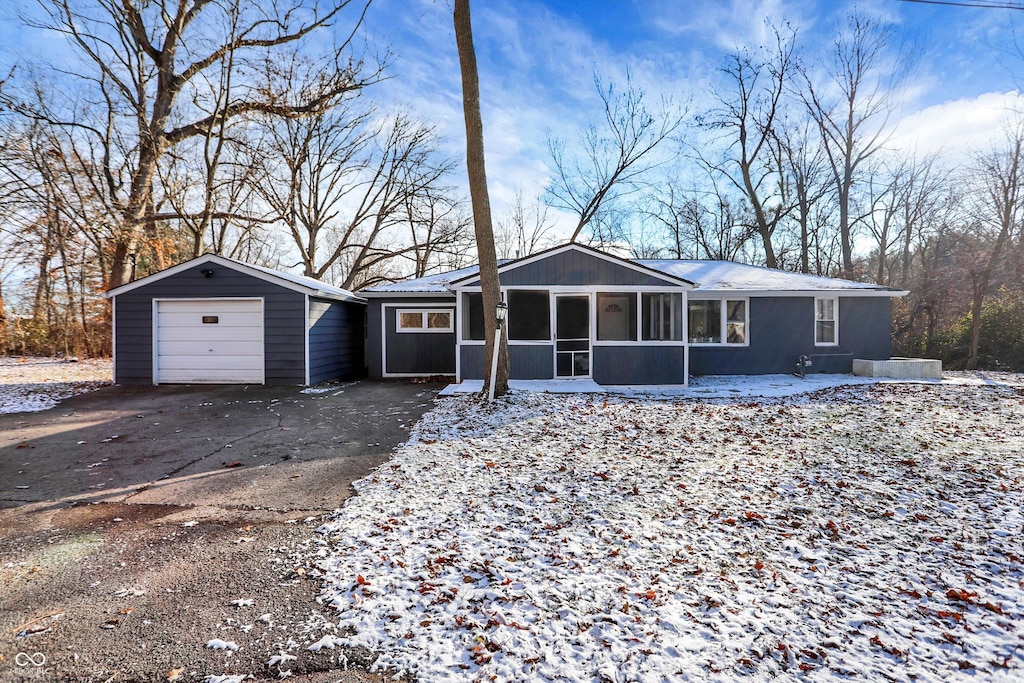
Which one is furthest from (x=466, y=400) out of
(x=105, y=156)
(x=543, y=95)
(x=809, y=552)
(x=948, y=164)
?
(x=948, y=164)

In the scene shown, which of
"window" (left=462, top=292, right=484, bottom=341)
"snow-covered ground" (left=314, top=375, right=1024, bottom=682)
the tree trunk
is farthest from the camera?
"window" (left=462, top=292, right=484, bottom=341)

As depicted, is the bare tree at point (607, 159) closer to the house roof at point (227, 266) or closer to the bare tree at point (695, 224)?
the bare tree at point (695, 224)

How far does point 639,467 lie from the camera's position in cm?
462

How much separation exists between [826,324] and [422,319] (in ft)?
35.4

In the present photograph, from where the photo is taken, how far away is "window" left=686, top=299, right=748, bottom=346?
12.0m

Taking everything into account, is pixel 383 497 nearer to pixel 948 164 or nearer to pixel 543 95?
pixel 543 95

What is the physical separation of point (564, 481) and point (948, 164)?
23587 millimetres

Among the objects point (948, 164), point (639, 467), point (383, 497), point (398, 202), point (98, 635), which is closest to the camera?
point (98, 635)

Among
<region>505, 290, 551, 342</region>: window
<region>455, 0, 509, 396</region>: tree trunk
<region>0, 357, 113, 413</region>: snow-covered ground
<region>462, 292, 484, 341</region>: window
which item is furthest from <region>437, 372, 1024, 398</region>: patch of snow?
<region>0, 357, 113, 413</region>: snow-covered ground

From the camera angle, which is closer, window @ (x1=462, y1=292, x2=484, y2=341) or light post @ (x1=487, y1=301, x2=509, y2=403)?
light post @ (x1=487, y1=301, x2=509, y2=403)

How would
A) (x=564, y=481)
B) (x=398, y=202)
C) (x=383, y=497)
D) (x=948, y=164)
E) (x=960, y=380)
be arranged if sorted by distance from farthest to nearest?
(x=398, y=202)
(x=948, y=164)
(x=960, y=380)
(x=564, y=481)
(x=383, y=497)

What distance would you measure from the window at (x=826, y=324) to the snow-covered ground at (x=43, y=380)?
16.8 metres

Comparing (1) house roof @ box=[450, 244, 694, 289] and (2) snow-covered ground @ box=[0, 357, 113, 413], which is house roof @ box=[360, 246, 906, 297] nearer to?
(1) house roof @ box=[450, 244, 694, 289]

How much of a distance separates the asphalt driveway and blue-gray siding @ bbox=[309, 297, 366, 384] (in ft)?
12.9
